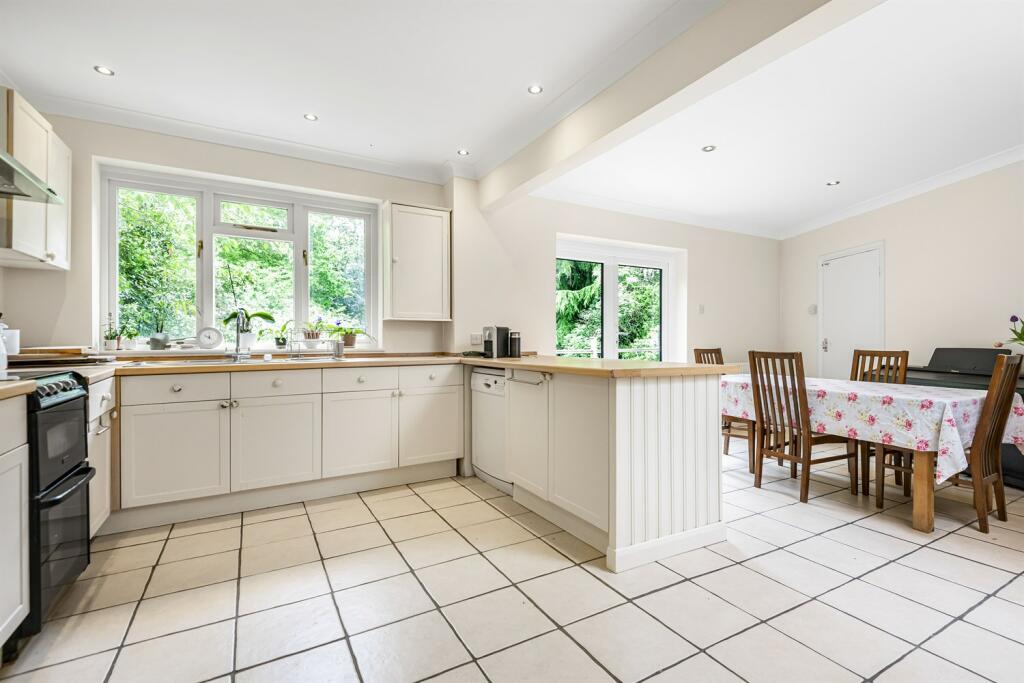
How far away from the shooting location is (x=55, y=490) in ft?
5.17

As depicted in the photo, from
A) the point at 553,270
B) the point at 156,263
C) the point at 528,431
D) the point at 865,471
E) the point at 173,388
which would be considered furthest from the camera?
the point at 553,270

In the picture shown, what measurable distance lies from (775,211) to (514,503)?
180 inches

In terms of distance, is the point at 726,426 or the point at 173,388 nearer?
the point at 173,388

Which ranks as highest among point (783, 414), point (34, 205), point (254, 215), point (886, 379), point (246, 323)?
point (254, 215)

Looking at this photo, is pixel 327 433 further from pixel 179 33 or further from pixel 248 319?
pixel 179 33

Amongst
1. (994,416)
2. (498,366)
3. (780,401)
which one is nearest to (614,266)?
(780,401)

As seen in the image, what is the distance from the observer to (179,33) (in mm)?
2197

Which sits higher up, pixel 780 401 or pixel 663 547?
pixel 780 401

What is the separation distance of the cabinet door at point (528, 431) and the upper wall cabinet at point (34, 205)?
2.61m

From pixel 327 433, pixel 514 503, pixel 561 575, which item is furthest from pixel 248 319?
pixel 561 575

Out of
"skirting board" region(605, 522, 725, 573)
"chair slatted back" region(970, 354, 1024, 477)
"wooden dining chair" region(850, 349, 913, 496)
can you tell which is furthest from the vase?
"chair slatted back" region(970, 354, 1024, 477)

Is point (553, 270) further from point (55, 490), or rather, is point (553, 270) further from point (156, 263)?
point (55, 490)

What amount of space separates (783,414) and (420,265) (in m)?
2.82

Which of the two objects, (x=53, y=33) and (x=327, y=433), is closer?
(x=53, y=33)
